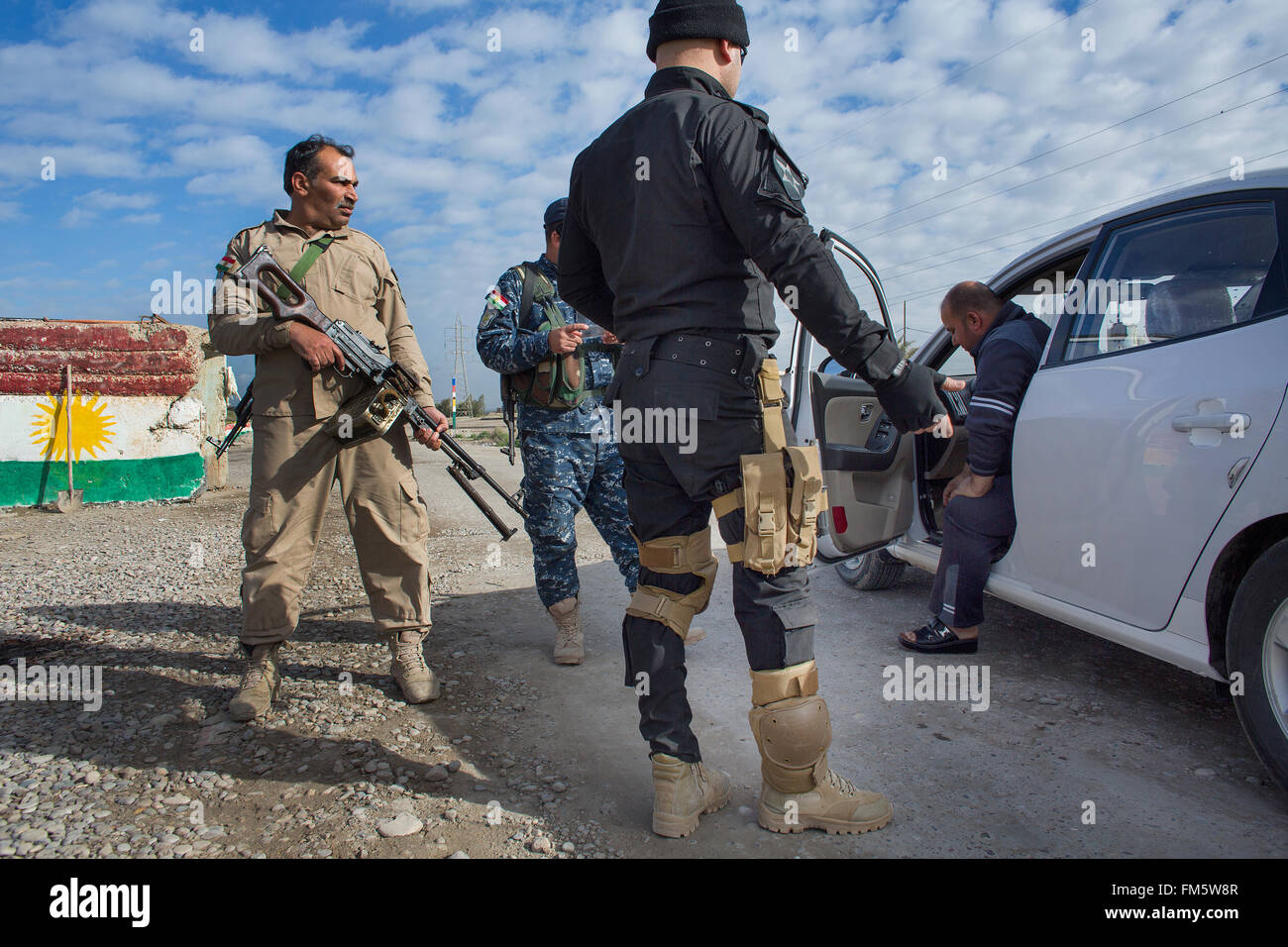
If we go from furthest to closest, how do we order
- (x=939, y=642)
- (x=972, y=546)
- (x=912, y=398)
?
(x=939, y=642) → (x=972, y=546) → (x=912, y=398)

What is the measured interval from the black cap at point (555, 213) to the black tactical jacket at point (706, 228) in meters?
1.31

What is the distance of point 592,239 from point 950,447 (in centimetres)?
229

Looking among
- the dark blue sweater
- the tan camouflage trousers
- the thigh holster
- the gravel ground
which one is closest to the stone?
the gravel ground

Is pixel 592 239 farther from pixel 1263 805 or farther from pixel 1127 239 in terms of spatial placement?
pixel 1263 805

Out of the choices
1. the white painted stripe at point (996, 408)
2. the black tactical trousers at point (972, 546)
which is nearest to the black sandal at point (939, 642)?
the black tactical trousers at point (972, 546)

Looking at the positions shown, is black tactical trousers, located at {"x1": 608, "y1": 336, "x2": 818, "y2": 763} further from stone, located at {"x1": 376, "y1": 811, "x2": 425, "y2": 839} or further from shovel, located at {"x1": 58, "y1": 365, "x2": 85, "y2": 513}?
shovel, located at {"x1": 58, "y1": 365, "x2": 85, "y2": 513}

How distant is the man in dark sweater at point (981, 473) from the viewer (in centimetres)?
296

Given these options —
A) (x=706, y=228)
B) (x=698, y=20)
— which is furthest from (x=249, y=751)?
(x=698, y=20)

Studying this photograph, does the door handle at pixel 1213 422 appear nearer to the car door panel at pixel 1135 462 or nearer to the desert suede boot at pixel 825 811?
the car door panel at pixel 1135 462

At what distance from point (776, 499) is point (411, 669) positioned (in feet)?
5.75

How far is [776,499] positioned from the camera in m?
1.89

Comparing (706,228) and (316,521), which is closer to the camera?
(706,228)

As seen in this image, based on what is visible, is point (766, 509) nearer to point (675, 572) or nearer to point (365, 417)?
point (675, 572)
